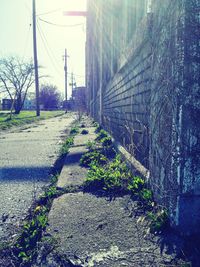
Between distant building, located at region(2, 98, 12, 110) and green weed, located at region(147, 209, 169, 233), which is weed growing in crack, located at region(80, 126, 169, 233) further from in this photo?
distant building, located at region(2, 98, 12, 110)

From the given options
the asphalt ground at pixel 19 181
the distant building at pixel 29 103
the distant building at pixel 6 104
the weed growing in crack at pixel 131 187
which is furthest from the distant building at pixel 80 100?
the distant building at pixel 29 103

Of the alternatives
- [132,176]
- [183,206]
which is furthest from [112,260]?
[132,176]

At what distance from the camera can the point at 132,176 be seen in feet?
8.59

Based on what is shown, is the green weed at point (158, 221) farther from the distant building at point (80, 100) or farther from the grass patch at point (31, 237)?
the distant building at point (80, 100)

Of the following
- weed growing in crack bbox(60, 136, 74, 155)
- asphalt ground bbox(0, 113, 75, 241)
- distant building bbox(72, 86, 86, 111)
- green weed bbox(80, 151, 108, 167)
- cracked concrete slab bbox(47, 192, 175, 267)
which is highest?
distant building bbox(72, 86, 86, 111)

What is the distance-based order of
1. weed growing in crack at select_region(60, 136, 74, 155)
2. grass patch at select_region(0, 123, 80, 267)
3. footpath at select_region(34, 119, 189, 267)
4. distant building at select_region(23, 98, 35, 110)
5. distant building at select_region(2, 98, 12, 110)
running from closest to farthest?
footpath at select_region(34, 119, 189, 267), grass patch at select_region(0, 123, 80, 267), weed growing in crack at select_region(60, 136, 74, 155), distant building at select_region(2, 98, 12, 110), distant building at select_region(23, 98, 35, 110)

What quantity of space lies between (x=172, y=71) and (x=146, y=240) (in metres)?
1.03

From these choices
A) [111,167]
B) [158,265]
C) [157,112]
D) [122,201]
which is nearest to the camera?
[158,265]

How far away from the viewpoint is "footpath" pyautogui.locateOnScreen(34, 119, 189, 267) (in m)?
1.33

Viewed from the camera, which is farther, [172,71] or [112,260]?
[172,71]

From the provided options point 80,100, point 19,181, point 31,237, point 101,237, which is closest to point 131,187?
point 101,237

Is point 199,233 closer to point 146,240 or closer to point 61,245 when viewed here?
point 146,240

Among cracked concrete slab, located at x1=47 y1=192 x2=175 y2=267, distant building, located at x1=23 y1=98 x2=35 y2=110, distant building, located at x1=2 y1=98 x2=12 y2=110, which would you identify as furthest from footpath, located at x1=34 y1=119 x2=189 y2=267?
distant building, located at x1=23 y1=98 x2=35 y2=110

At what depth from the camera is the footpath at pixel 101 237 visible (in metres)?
1.33
